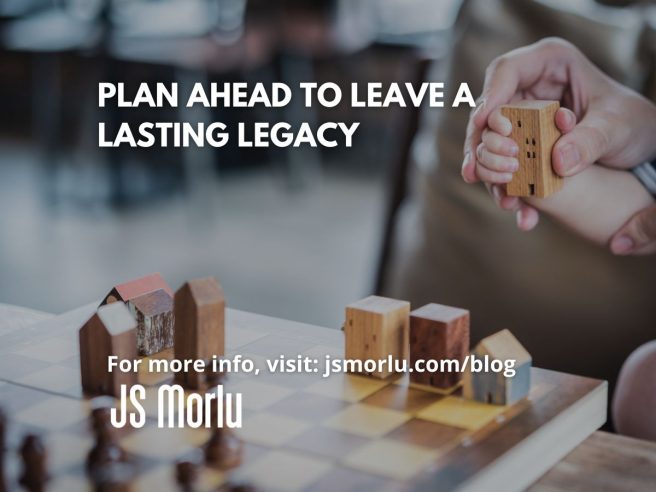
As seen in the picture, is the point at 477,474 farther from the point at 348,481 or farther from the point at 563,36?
the point at 563,36

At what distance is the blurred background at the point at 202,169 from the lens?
10.4 feet

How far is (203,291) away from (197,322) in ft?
0.09

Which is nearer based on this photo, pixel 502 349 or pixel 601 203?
pixel 502 349

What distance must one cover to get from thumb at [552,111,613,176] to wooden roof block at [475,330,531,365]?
8.8 inches

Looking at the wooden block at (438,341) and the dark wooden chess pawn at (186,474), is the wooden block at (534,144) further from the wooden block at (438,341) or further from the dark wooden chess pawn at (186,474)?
the dark wooden chess pawn at (186,474)

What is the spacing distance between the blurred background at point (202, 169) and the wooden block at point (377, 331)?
188 cm

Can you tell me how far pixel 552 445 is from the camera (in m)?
0.79

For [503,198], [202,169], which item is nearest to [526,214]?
[503,198]

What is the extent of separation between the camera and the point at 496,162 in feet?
3.26

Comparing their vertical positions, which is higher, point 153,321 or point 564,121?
point 564,121

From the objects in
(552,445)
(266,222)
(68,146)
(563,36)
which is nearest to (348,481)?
(552,445)

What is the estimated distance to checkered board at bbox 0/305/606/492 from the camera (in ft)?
2.28

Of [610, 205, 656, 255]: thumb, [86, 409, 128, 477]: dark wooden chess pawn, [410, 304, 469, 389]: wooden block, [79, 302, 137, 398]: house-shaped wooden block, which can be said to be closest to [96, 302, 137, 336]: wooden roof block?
[79, 302, 137, 398]: house-shaped wooden block

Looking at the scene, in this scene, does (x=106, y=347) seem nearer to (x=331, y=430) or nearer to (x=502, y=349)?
(x=331, y=430)
